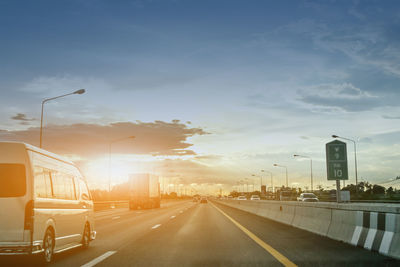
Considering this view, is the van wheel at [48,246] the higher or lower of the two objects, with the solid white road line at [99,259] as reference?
higher

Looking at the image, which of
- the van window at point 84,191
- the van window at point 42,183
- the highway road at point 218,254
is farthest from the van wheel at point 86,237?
the van window at point 42,183

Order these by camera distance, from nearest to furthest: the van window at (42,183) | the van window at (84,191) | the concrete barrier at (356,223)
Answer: the van window at (42,183), the concrete barrier at (356,223), the van window at (84,191)

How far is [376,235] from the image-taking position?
375 inches

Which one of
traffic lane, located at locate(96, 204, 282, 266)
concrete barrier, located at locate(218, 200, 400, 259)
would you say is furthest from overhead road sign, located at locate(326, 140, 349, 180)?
traffic lane, located at locate(96, 204, 282, 266)

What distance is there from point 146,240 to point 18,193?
5604 mm

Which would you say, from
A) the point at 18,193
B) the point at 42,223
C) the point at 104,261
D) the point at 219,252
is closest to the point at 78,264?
the point at 104,261

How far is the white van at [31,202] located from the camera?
7469 millimetres

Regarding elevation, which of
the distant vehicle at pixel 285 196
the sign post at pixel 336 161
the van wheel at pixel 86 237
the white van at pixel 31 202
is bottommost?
the distant vehicle at pixel 285 196

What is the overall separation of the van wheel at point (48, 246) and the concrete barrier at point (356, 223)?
21.6 feet

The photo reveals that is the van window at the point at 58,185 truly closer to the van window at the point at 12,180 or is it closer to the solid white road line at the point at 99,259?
the van window at the point at 12,180

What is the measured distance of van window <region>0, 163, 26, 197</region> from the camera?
7.59 meters

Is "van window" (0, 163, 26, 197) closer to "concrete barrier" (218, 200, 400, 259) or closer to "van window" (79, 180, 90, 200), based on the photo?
"van window" (79, 180, 90, 200)

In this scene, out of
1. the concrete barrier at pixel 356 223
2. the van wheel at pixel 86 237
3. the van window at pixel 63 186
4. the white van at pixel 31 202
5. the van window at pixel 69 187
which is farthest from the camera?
the van wheel at pixel 86 237

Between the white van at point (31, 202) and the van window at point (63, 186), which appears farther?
the van window at point (63, 186)
